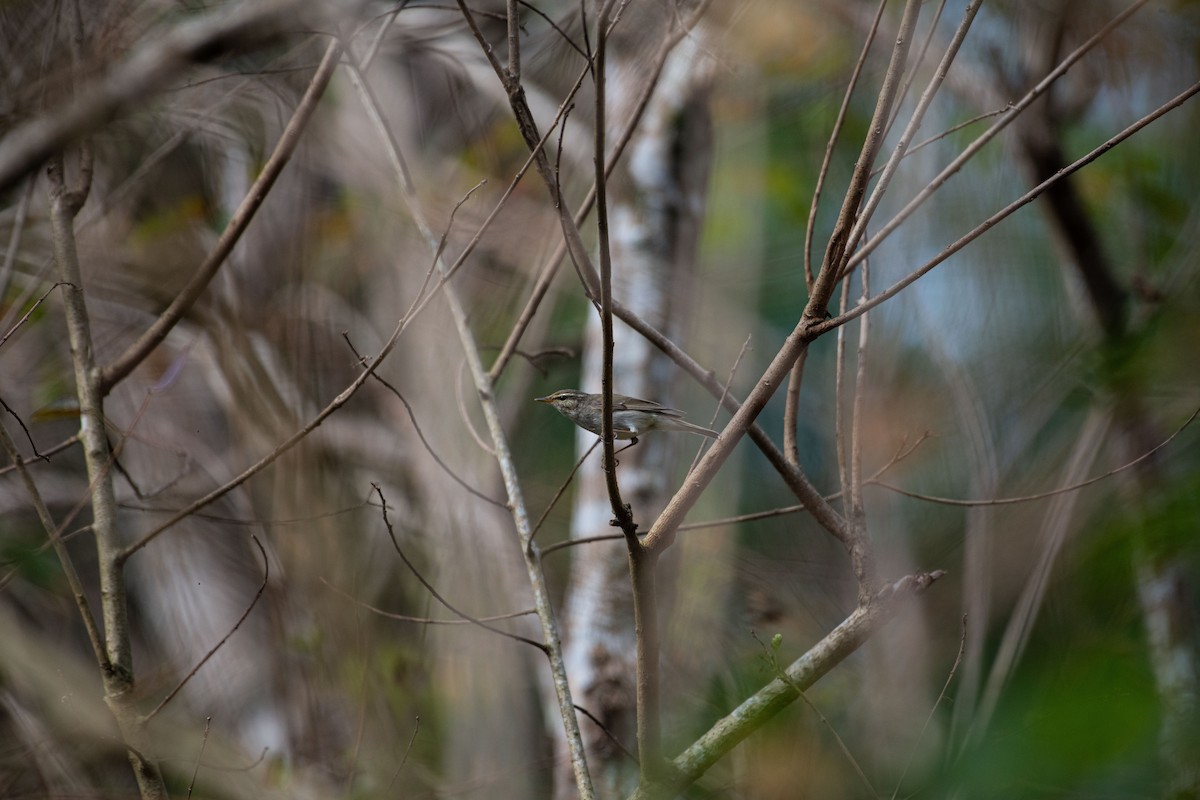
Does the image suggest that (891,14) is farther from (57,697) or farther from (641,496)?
(57,697)

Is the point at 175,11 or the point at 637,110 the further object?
the point at 175,11

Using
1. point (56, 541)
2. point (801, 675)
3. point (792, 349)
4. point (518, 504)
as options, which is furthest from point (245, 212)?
point (801, 675)

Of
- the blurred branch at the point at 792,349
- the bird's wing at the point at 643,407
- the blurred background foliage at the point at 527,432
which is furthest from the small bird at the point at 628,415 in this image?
the blurred branch at the point at 792,349

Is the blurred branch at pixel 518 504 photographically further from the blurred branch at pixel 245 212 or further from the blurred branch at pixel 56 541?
the blurred branch at pixel 56 541

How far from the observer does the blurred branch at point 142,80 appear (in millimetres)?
1829

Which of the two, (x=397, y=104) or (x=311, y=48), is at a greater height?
(x=397, y=104)

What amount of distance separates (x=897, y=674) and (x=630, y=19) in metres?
3.80

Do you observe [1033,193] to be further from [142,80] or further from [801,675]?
[142,80]

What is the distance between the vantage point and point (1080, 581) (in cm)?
256

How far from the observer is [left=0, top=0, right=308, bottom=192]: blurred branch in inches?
72.0

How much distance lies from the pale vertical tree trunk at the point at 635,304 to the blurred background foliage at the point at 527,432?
274 millimetres

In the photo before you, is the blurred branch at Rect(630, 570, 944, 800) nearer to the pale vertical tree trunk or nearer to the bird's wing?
the bird's wing

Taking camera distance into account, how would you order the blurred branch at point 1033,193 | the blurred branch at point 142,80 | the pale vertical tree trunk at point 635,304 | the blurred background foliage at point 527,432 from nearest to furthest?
the blurred branch at point 142,80, the blurred branch at point 1033,193, the blurred background foliage at point 527,432, the pale vertical tree trunk at point 635,304

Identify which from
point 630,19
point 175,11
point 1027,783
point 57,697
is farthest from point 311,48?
point 1027,783
